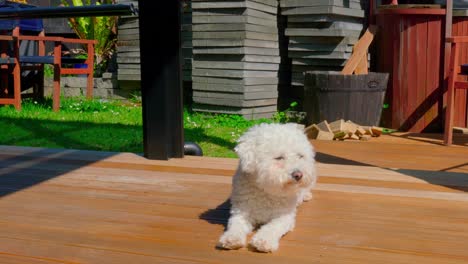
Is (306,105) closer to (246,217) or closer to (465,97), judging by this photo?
(465,97)

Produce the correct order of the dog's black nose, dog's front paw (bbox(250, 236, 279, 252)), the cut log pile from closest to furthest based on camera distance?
dog's front paw (bbox(250, 236, 279, 252)) → the dog's black nose → the cut log pile

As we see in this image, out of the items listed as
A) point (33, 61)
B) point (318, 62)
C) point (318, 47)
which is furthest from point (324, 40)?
point (33, 61)

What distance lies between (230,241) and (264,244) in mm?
111

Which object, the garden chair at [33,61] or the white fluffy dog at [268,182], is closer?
the white fluffy dog at [268,182]

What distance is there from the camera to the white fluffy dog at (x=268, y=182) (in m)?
2.01

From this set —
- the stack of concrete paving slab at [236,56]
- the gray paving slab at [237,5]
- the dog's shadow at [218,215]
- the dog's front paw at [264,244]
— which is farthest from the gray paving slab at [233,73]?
the dog's front paw at [264,244]

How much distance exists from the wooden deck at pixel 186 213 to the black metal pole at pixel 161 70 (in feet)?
0.63

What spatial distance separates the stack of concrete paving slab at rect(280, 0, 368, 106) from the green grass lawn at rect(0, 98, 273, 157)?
1.00m

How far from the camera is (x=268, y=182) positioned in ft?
6.70

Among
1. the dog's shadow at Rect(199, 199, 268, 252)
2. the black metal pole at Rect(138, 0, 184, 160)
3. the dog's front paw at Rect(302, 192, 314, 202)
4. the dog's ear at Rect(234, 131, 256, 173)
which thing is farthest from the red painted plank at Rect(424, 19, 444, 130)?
the dog's ear at Rect(234, 131, 256, 173)

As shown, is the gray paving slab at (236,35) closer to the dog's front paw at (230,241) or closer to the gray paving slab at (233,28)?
the gray paving slab at (233,28)

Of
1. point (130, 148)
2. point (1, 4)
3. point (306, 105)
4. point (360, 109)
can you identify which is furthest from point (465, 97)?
point (1, 4)

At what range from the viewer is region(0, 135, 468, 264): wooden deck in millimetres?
1900

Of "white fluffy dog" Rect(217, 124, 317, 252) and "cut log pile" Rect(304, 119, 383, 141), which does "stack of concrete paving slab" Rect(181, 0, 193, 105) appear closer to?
"cut log pile" Rect(304, 119, 383, 141)
